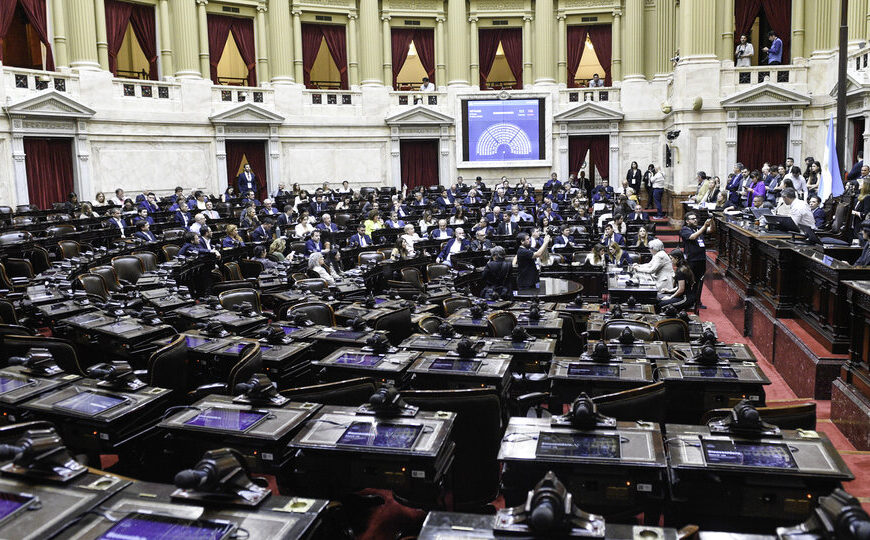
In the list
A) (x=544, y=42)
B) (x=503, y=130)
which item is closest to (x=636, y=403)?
(x=503, y=130)

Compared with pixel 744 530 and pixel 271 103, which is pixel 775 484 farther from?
pixel 271 103

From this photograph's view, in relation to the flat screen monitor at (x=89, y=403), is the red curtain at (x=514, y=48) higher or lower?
higher

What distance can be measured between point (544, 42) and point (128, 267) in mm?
19818

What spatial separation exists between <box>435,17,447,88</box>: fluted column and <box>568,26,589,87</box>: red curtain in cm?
497

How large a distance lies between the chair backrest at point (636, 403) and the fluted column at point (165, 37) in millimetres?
22394

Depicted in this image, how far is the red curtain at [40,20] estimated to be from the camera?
20062 millimetres

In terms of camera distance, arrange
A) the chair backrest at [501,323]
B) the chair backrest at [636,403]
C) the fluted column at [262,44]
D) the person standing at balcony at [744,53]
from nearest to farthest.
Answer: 1. the chair backrest at [636,403]
2. the chair backrest at [501,323]
3. the person standing at balcony at [744,53]
4. the fluted column at [262,44]

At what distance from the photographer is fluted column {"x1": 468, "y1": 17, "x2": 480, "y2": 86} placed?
2742cm

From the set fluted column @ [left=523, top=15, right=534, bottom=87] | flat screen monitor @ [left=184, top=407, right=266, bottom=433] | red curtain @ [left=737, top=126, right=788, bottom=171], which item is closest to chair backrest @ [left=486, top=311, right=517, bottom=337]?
flat screen monitor @ [left=184, top=407, right=266, bottom=433]

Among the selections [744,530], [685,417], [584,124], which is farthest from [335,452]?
[584,124]

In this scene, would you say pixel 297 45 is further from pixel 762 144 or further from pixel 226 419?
pixel 226 419

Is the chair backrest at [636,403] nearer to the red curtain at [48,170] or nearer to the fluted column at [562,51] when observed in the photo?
the red curtain at [48,170]

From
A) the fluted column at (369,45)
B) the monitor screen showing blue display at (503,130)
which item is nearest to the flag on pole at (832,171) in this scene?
the monitor screen showing blue display at (503,130)

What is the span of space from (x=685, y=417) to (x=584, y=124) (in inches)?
875
